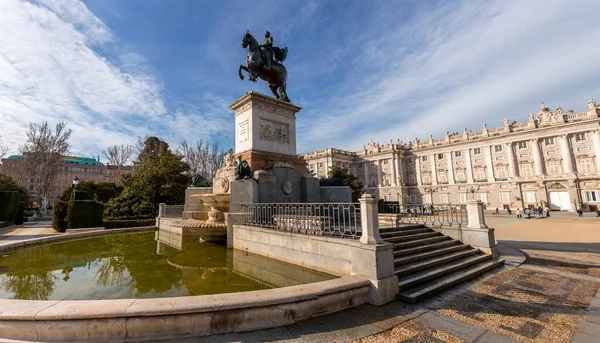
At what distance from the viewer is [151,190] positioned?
23203 millimetres

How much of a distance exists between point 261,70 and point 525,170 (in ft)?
205

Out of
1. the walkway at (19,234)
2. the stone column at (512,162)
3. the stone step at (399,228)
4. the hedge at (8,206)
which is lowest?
the walkway at (19,234)

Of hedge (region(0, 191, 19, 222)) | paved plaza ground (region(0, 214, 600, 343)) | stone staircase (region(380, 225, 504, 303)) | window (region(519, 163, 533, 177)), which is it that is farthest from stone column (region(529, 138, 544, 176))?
hedge (region(0, 191, 19, 222))

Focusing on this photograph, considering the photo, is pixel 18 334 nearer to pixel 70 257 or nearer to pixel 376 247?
pixel 376 247

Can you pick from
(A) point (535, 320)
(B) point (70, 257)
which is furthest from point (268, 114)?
(A) point (535, 320)

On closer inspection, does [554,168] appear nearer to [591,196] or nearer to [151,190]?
[591,196]

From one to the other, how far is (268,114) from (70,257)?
902 centimetres

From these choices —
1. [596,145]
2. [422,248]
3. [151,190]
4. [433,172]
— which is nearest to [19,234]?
[151,190]

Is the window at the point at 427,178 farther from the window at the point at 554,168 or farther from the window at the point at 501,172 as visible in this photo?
the window at the point at 554,168

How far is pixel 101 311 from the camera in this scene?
9.88 ft

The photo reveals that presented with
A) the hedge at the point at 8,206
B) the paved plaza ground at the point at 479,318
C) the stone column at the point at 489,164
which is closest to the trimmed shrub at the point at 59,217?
the hedge at the point at 8,206

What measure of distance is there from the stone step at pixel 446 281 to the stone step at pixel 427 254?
608 mm

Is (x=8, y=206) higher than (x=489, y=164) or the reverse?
the reverse

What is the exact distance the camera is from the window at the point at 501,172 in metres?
54.0
